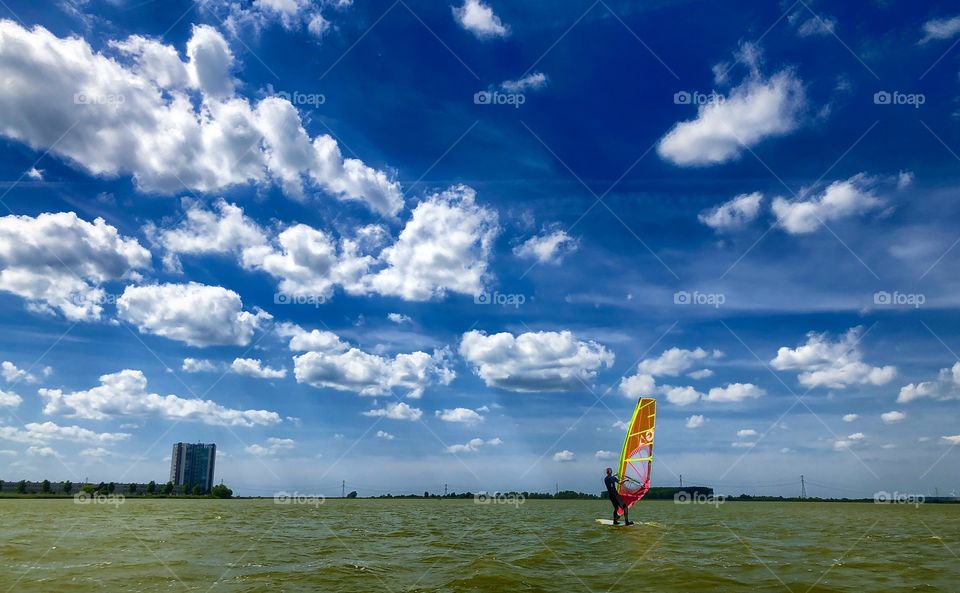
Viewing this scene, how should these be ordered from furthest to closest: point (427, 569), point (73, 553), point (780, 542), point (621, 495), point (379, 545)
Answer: point (621, 495) < point (780, 542) < point (379, 545) < point (73, 553) < point (427, 569)

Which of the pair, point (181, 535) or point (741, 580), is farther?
point (181, 535)

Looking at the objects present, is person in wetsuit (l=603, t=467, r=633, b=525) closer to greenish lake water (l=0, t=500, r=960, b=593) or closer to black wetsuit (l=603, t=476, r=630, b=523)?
black wetsuit (l=603, t=476, r=630, b=523)

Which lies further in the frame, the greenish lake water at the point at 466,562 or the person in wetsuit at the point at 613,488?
the person in wetsuit at the point at 613,488

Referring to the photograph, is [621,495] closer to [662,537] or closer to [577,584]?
[662,537]

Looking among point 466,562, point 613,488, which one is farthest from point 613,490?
point 466,562

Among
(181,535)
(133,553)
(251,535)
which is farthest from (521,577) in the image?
(181,535)

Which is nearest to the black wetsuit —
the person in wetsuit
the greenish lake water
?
the person in wetsuit

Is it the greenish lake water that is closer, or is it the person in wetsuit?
the greenish lake water

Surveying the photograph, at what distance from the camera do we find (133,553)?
2162 cm

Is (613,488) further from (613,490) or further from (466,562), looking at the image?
(466,562)

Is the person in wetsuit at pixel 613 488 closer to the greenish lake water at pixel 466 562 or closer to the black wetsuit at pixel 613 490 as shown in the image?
the black wetsuit at pixel 613 490

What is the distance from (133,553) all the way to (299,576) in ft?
29.1

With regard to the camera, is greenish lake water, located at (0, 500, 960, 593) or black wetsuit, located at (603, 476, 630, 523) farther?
black wetsuit, located at (603, 476, 630, 523)

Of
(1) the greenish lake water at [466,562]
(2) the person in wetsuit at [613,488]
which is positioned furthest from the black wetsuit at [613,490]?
(1) the greenish lake water at [466,562]
